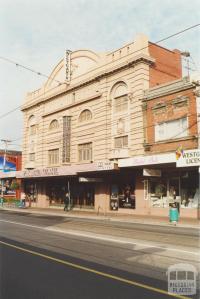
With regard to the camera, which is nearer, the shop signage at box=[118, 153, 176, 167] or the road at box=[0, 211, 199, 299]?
the road at box=[0, 211, 199, 299]

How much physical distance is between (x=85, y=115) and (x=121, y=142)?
6.19m

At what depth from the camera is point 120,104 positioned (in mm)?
29672

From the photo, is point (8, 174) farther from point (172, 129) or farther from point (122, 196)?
point (172, 129)

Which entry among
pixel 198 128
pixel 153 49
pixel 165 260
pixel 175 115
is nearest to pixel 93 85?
pixel 153 49

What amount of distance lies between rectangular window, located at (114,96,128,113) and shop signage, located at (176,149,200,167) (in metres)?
8.86

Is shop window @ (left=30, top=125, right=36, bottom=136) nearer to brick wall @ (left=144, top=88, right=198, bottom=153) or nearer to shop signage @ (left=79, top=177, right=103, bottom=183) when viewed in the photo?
shop signage @ (left=79, top=177, right=103, bottom=183)

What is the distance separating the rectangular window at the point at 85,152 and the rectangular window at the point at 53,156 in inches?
170

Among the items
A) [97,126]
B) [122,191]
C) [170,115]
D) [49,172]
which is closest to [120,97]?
[97,126]

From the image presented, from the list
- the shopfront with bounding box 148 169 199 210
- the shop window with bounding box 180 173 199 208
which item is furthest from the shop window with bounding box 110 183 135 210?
the shop window with bounding box 180 173 199 208

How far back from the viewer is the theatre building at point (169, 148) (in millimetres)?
23362

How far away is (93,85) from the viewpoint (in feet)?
107

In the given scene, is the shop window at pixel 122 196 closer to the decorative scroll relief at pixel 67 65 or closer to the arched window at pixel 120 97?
the arched window at pixel 120 97

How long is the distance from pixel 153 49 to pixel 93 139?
31.8 ft

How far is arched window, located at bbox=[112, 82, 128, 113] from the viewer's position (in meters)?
29.2
